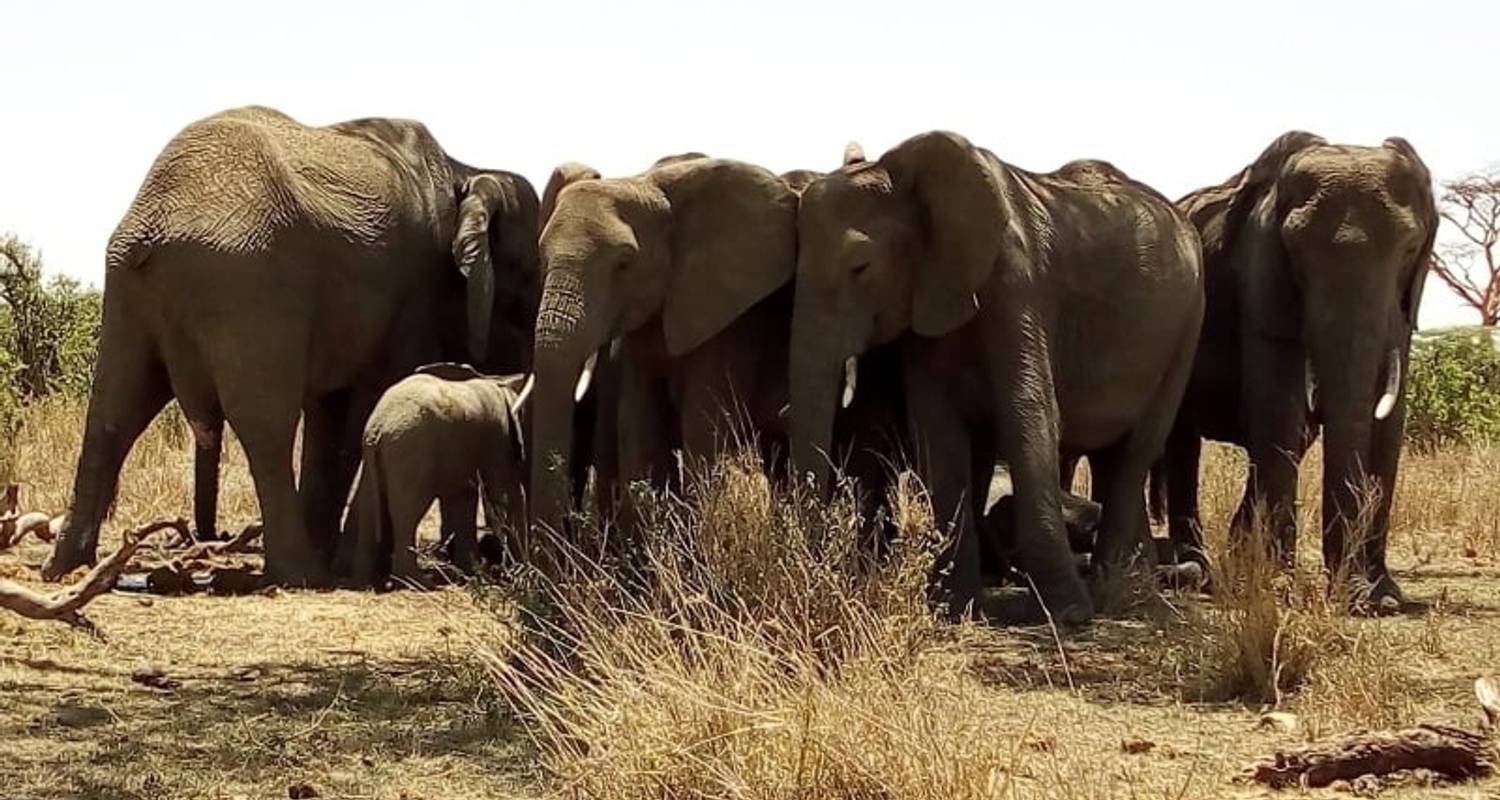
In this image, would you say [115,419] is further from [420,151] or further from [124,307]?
[420,151]

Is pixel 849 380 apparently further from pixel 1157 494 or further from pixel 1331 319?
pixel 1157 494

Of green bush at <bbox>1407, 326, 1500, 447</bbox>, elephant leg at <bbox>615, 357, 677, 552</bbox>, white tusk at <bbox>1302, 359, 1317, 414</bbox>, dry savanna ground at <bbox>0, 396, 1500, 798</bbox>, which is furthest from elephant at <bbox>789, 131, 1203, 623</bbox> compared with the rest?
green bush at <bbox>1407, 326, 1500, 447</bbox>

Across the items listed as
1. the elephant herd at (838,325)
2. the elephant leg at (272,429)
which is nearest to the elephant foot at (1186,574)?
the elephant herd at (838,325)

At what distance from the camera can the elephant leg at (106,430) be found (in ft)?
41.7

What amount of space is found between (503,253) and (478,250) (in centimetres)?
56

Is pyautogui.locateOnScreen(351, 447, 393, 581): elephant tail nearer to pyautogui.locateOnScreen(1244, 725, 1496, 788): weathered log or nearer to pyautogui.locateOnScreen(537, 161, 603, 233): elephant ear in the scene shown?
pyautogui.locateOnScreen(537, 161, 603, 233): elephant ear

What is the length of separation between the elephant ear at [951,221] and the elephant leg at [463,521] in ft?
9.83

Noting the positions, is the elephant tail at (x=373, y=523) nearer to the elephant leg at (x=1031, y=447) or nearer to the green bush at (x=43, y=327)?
the elephant leg at (x=1031, y=447)

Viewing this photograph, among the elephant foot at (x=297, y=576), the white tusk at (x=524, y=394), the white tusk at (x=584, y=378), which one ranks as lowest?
the elephant foot at (x=297, y=576)

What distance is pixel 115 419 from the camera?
12.9 meters

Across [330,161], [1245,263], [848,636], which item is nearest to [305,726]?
[848,636]

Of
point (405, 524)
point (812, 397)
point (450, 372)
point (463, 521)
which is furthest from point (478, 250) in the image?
point (812, 397)

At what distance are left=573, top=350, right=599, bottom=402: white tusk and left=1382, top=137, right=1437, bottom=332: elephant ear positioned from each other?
4.55 meters

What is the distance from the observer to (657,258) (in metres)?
12.0
